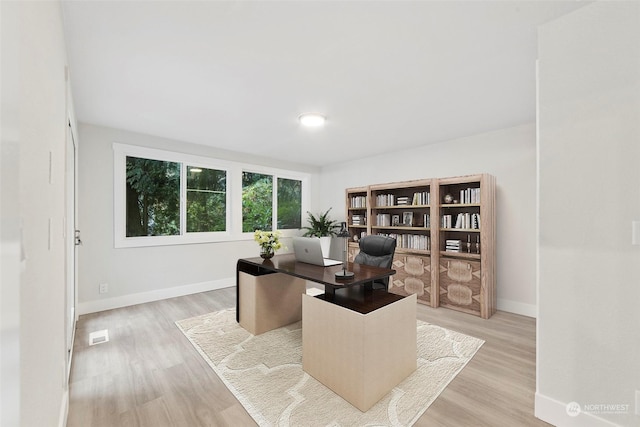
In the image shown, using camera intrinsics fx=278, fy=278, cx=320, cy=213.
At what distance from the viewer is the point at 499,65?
7.21 ft

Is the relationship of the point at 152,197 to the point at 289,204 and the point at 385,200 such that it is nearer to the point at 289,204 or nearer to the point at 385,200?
the point at 289,204

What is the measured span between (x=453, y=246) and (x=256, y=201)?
3519 millimetres

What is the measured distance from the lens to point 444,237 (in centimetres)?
420

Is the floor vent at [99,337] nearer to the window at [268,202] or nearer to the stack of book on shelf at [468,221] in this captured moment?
the window at [268,202]

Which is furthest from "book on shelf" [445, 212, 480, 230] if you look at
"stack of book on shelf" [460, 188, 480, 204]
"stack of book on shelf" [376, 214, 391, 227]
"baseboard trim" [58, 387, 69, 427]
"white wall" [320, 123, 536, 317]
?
"baseboard trim" [58, 387, 69, 427]

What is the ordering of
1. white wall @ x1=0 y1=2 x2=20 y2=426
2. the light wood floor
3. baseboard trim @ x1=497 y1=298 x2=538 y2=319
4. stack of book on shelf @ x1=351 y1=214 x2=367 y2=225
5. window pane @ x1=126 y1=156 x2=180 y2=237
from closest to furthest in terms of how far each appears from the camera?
white wall @ x1=0 y1=2 x2=20 y2=426, the light wood floor, baseboard trim @ x1=497 y1=298 x2=538 y2=319, window pane @ x1=126 y1=156 x2=180 y2=237, stack of book on shelf @ x1=351 y1=214 x2=367 y2=225

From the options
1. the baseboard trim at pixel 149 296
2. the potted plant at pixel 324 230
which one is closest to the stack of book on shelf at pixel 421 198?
the potted plant at pixel 324 230

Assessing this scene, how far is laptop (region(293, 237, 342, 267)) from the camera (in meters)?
2.70

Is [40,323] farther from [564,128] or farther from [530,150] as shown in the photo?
[530,150]

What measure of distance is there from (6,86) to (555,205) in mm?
2428

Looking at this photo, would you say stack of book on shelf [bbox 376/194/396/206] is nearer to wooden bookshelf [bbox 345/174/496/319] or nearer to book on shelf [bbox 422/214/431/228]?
wooden bookshelf [bbox 345/174/496/319]

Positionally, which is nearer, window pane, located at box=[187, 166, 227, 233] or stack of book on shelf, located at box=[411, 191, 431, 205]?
stack of book on shelf, located at box=[411, 191, 431, 205]

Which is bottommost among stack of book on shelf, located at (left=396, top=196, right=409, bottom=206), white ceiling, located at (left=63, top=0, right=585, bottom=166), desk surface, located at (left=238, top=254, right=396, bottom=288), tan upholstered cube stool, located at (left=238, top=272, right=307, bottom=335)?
tan upholstered cube stool, located at (left=238, top=272, right=307, bottom=335)

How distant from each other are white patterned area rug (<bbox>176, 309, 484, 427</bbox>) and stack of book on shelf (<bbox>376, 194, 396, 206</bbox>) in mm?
2188
